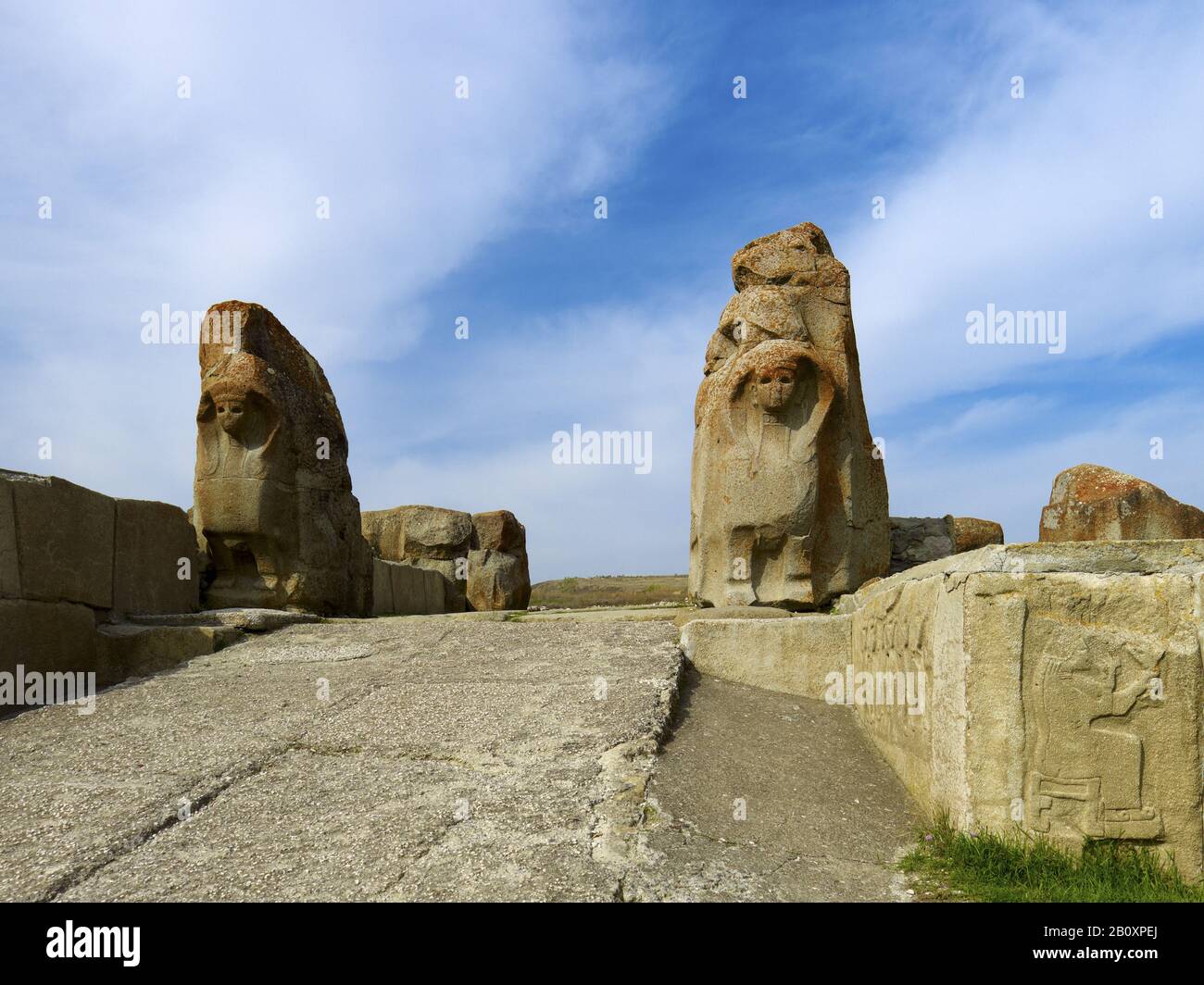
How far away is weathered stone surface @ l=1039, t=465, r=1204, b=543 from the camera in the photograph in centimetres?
1082

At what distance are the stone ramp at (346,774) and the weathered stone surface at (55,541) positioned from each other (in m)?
0.83

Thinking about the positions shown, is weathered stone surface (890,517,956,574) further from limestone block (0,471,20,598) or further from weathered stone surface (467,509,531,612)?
weathered stone surface (467,509,531,612)

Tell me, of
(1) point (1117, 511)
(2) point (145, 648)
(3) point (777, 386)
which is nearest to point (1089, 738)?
(3) point (777, 386)

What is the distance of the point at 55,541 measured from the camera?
17.9 ft

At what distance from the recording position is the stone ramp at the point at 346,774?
2.90 metres

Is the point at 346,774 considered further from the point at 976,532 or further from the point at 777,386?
the point at 976,532

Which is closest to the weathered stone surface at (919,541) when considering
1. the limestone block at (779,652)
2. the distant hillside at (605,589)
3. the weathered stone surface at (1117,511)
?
the limestone block at (779,652)

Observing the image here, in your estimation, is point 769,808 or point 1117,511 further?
point 1117,511

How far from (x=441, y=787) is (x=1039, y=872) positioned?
81.4 inches

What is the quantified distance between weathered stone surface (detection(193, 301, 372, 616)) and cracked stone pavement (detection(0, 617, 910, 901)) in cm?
222

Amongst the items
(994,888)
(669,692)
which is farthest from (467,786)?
(994,888)

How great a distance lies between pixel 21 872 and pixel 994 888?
3049mm

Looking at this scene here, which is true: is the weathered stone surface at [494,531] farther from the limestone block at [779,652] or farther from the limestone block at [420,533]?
the limestone block at [779,652]

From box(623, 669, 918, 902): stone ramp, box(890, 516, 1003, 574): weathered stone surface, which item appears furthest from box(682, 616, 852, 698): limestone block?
box(890, 516, 1003, 574): weathered stone surface
